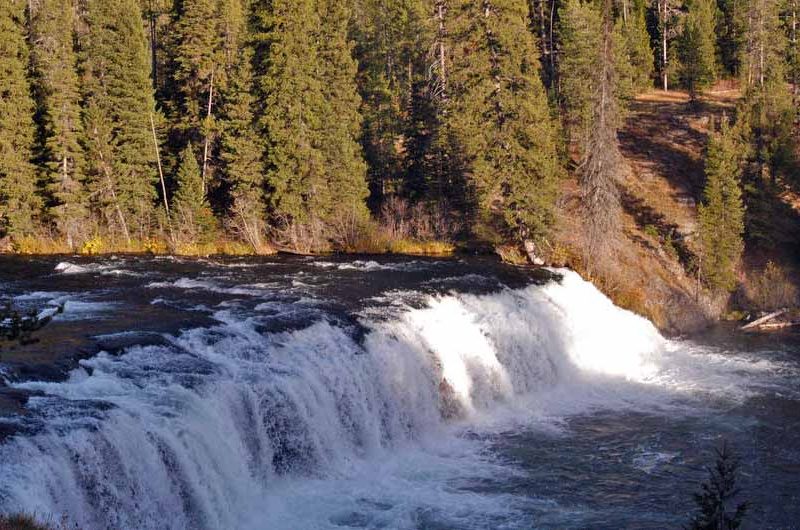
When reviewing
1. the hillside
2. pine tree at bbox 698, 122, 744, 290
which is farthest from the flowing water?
pine tree at bbox 698, 122, 744, 290

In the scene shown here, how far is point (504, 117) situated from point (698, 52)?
30.4 metres

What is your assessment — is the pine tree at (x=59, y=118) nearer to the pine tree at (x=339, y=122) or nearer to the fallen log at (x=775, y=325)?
the pine tree at (x=339, y=122)

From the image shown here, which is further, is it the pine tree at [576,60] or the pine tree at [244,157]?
the pine tree at [576,60]

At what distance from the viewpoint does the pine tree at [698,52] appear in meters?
61.0

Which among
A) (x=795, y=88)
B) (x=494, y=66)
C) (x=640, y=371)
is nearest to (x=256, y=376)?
(x=640, y=371)

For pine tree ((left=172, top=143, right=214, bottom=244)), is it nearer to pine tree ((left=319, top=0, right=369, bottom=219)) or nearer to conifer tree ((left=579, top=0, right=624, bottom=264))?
pine tree ((left=319, top=0, right=369, bottom=219))

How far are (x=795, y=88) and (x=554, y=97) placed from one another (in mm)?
15878

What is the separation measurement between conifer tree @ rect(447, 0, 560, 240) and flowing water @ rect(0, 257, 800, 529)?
9223 mm

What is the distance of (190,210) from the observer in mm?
37156

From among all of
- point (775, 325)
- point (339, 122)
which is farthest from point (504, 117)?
point (775, 325)

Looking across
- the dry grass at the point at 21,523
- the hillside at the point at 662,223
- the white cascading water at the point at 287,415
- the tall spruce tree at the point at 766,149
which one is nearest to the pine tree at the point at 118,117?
the white cascading water at the point at 287,415

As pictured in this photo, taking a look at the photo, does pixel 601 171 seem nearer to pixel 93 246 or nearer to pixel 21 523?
pixel 93 246

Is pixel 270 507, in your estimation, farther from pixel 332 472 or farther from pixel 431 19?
pixel 431 19

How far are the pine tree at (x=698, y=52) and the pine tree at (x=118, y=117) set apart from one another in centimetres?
4022
